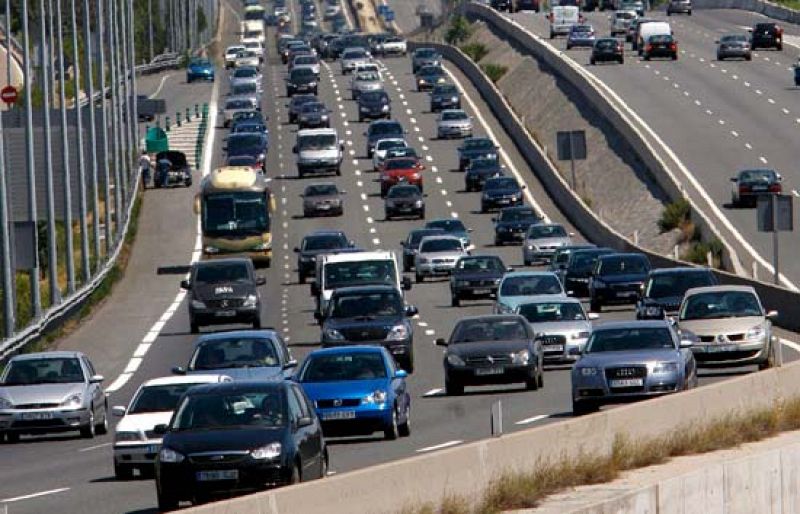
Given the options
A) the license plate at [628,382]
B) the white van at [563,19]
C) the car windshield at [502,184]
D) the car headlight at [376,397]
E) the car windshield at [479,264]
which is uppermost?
the white van at [563,19]

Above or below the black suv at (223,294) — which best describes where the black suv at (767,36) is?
above

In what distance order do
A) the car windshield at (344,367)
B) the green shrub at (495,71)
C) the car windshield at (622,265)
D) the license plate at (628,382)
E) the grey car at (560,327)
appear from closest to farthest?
the car windshield at (344,367) → the license plate at (628,382) → the grey car at (560,327) → the car windshield at (622,265) → the green shrub at (495,71)

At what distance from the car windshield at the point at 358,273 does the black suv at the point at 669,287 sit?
6.50 metres

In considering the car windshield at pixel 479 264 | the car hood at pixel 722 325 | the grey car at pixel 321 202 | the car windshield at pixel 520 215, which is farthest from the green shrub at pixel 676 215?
the car hood at pixel 722 325

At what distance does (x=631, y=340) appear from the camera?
3388 centimetres

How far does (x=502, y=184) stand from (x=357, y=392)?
181 feet

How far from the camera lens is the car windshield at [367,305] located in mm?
43875

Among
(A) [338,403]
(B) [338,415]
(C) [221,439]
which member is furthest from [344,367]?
(C) [221,439]

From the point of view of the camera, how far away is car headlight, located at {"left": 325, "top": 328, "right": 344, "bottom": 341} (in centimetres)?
4322

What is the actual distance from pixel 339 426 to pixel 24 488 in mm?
4535

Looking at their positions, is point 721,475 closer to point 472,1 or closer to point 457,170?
point 457,170

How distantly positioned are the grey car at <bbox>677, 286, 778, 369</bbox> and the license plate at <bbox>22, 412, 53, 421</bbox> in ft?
31.6

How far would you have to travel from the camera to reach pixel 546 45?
433 feet

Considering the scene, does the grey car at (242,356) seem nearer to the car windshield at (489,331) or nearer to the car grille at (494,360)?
the car grille at (494,360)
